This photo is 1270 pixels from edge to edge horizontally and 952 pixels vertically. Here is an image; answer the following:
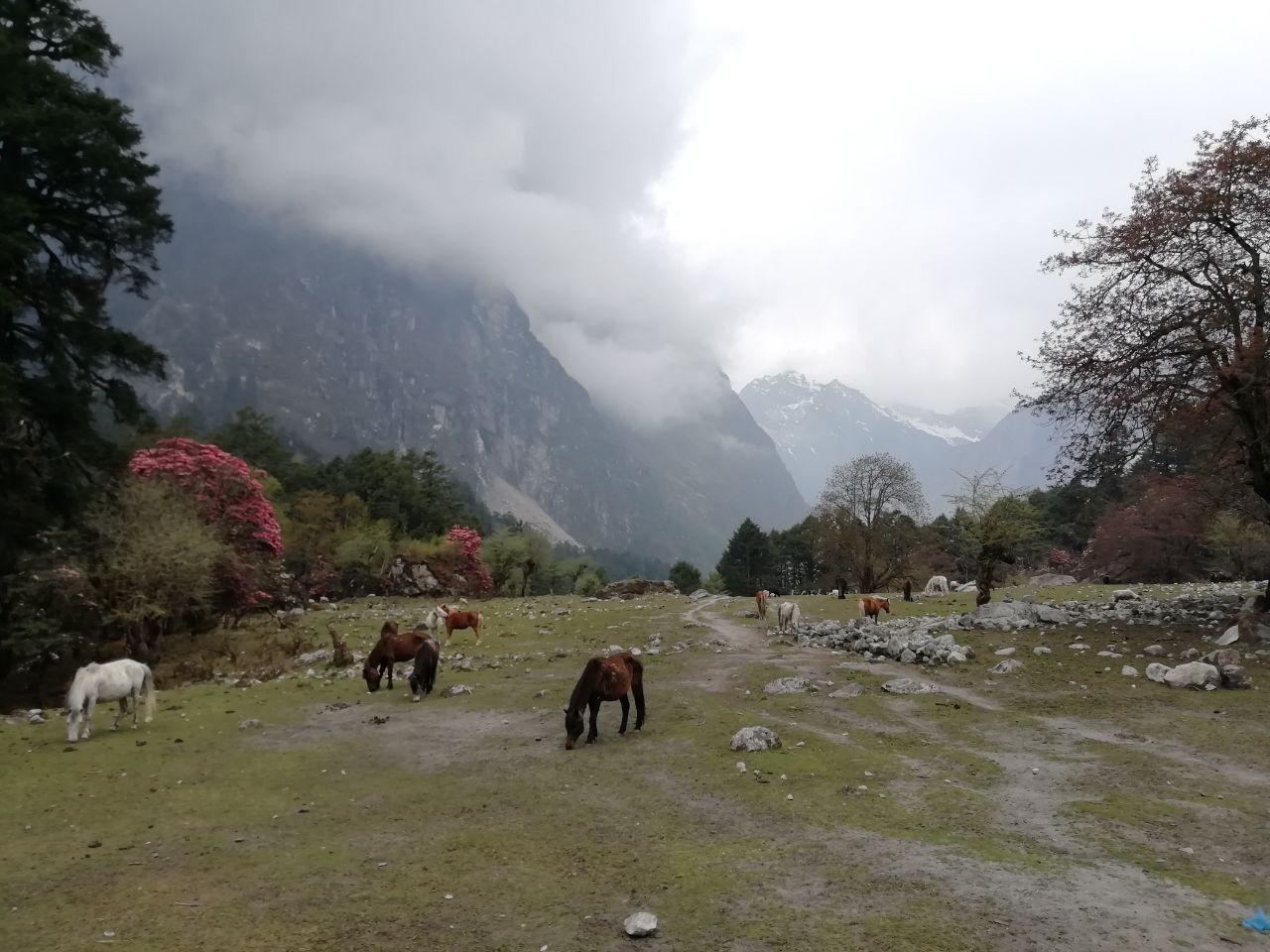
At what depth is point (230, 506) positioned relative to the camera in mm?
35250

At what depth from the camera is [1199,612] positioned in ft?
74.1

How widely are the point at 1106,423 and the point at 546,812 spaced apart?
2115 cm

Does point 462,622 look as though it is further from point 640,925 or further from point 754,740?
point 640,925

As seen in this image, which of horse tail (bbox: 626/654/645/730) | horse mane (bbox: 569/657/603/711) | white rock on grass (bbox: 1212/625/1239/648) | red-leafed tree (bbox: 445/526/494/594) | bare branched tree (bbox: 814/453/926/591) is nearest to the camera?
horse mane (bbox: 569/657/603/711)

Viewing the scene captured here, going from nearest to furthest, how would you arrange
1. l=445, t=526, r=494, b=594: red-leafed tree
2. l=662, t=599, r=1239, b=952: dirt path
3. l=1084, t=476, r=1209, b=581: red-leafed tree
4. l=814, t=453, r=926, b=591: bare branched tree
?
l=662, t=599, r=1239, b=952: dirt path < l=1084, t=476, r=1209, b=581: red-leafed tree < l=814, t=453, r=926, b=591: bare branched tree < l=445, t=526, r=494, b=594: red-leafed tree

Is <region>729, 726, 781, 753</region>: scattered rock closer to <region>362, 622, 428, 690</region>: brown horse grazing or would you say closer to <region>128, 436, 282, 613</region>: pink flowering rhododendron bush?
<region>362, 622, 428, 690</region>: brown horse grazing

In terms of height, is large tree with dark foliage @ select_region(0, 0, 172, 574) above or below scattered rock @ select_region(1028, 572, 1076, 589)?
above

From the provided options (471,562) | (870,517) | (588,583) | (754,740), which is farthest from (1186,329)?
(588,583)

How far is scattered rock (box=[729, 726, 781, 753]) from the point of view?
1195cm

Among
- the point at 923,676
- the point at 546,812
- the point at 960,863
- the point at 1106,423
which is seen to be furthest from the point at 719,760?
the point at 1106,423

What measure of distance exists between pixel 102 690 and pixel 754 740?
1417 centimetres

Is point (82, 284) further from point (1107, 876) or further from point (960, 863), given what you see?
point (1107, 876)

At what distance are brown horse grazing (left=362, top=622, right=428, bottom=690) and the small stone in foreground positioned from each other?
46.4ft

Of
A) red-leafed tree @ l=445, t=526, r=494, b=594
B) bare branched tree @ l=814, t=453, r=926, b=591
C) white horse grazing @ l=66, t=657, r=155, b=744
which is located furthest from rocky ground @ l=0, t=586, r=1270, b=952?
red-leafed tree @ l=445, t=526, r=494, b=594
